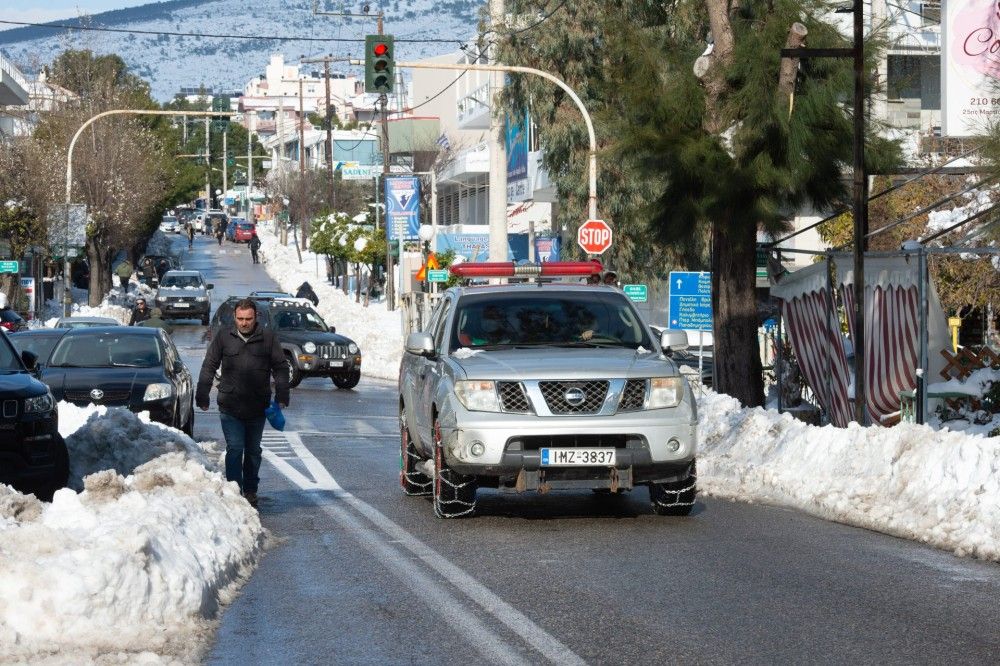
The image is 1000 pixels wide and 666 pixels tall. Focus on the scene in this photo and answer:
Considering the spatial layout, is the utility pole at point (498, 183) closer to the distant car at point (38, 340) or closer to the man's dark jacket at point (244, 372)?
the distant car at point (38, 340)

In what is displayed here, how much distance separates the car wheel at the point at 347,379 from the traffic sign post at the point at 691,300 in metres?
10.4

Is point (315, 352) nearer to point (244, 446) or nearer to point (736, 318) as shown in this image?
point (736, 318)

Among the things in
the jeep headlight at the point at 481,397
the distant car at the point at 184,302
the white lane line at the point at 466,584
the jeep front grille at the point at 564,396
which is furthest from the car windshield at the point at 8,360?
the distant car at the point at 184,302

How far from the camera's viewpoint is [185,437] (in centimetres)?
1595

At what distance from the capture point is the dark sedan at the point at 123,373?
64.8 feet

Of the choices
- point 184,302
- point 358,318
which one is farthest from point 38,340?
point 184,302

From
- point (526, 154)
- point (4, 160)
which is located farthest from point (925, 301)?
point (4, 160)

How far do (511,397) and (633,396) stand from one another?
0.96 metres

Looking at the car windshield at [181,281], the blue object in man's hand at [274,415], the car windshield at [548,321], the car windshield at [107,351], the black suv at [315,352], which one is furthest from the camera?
the car windshield at [181,281]

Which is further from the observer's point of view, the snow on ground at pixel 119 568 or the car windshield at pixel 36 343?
the car windshield at pixel 36 343

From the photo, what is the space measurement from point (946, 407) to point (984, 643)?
10.9 meters

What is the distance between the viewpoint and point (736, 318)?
838 inches

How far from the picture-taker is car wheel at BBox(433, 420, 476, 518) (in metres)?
13.1

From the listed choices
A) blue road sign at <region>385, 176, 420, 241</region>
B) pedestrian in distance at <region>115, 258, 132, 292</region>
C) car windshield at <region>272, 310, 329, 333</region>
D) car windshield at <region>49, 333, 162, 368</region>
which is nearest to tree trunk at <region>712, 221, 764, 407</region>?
car windshield at <region>49, 333, 162, 368</region>
